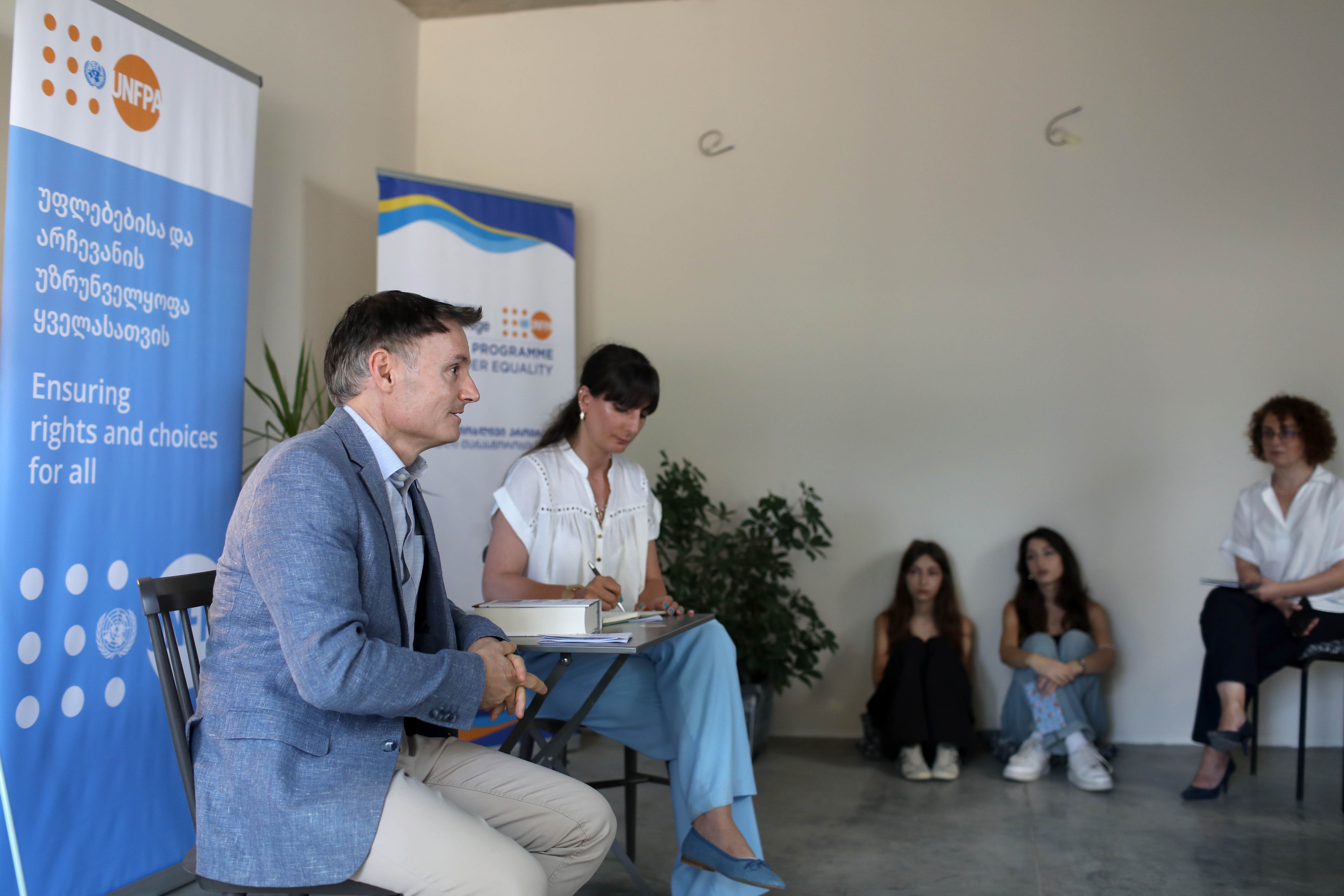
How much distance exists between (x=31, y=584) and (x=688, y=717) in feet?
5.15

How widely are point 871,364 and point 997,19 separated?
5.55 ft

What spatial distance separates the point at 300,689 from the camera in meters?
1.26

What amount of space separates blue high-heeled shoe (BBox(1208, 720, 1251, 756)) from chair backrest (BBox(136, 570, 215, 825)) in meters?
3.32

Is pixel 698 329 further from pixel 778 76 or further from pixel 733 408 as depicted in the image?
pixel 778 76

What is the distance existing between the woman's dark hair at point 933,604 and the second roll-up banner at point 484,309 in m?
1.73

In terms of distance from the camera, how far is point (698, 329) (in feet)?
15.3

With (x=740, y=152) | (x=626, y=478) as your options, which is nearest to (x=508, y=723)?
(x=626, y=478)

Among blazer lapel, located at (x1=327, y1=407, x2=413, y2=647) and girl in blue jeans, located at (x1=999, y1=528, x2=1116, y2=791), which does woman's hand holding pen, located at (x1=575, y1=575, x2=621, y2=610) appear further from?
girl in blue jeans, located at (x1=999, y1=528, x2=1116, y2=791)

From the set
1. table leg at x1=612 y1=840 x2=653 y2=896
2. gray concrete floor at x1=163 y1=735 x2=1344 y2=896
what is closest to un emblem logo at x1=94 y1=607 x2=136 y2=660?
gray concrete floor at x1=163 y1=735 x2=1344 y2=896

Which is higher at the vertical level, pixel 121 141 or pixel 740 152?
pixel 740 152

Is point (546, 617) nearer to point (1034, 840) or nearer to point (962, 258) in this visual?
point (1034, 840)

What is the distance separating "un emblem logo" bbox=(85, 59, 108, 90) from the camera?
2.44m

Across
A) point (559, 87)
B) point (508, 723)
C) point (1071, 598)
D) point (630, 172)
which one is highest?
point (559, 87)

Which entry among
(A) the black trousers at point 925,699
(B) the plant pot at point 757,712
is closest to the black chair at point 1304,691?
(A) the black trousers at point 925,699
